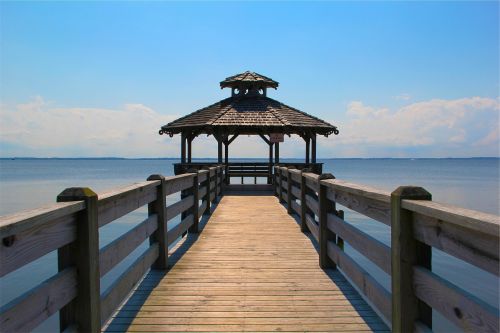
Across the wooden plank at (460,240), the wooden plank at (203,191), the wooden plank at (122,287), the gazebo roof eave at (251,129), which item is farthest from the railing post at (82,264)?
the gazebo roof eave at (251,129)

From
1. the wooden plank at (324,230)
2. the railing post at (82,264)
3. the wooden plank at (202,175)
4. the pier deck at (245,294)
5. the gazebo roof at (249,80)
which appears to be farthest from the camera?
the gazebo roof at (249,80)

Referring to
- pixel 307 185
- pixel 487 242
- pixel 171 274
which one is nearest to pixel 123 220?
pixel 307 185

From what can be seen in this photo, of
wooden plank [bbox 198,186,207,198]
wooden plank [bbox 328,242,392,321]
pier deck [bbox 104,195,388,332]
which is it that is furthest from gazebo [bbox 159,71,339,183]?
wooden plank [bbox 328,242,392,321]

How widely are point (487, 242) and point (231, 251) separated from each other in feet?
14.8

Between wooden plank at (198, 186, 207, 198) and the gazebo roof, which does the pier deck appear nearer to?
wooden plank at (198, 186, 207, 198)

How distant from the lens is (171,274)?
4.88 meters

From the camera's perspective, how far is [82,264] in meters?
2.66

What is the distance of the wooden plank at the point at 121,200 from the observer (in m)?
3.09

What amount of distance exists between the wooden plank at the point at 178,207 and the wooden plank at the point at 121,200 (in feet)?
3.28

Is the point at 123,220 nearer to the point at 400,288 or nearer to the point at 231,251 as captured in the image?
the point at 231,251

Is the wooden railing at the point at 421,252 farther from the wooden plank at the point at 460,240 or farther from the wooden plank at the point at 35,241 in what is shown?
the wooden plank at the point at 35,241

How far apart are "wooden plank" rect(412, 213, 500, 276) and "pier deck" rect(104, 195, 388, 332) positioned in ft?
4.24

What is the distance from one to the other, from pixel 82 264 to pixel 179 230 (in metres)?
3.52

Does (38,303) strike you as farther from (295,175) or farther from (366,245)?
(295,175)
